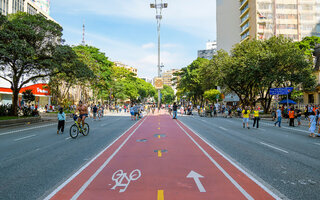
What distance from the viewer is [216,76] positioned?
35.5 m

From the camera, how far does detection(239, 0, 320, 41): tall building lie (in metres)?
54.4

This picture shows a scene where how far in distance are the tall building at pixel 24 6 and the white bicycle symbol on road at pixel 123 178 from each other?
41359 millimetres

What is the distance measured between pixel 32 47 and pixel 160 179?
60.4 ft

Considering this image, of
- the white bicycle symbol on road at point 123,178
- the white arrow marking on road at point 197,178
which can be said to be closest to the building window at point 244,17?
the white arrow marking on road at point 197,178

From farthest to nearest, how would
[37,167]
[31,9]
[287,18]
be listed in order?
1. [31,9]
2. [287,18]
3. [37,167]

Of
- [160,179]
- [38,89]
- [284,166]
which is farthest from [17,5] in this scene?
[284,166]

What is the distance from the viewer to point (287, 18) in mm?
54594

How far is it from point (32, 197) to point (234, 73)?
30757 mm

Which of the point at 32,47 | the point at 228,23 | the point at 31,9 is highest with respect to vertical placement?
the point at 228,23

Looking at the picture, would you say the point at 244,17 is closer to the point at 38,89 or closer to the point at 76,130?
the point at 38,89

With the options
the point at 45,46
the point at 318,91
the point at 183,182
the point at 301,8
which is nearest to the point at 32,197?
the point at 183,182

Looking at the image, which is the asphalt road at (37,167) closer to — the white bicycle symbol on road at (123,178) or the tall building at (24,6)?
the white bicycle symbol on road at (123,178)

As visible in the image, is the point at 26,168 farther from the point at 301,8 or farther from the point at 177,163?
the point at 301,8

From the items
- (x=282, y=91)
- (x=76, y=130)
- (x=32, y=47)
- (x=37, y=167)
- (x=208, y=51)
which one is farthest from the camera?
A: (x=208, y=51)
